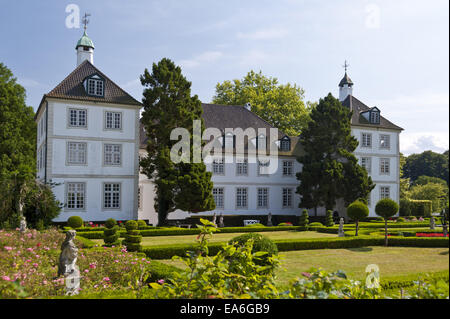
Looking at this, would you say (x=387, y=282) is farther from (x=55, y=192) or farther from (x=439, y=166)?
(x=439, y=166)

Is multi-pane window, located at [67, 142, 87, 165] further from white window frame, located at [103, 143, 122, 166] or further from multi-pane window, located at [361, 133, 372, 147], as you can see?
multi-pane window, located at [361, 133, 372, 147]

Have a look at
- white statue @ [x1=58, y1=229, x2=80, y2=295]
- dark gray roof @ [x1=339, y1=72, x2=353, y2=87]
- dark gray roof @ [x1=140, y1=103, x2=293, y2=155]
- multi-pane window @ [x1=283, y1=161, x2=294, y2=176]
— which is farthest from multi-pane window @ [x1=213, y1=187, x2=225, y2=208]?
white statue @ [x1=58, y1=229, x2=80, y2=295]

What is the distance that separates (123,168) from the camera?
95.2 feet

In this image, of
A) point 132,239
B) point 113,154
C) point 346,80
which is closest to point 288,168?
point 346,80

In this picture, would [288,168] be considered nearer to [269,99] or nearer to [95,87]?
[269,99]

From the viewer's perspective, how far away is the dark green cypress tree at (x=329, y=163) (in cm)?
3444

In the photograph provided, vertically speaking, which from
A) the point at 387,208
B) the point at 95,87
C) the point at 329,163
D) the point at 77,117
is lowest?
the point at 387,208

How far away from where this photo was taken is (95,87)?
94.2 ft

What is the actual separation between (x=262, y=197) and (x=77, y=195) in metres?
15.9

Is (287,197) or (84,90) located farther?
(287,197)

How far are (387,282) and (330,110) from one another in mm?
28020

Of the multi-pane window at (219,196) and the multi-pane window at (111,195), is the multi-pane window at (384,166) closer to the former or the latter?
the multi-pane window at (219,196)

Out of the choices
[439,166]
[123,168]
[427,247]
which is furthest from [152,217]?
[439,166]

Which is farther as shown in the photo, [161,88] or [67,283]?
[161,88]
